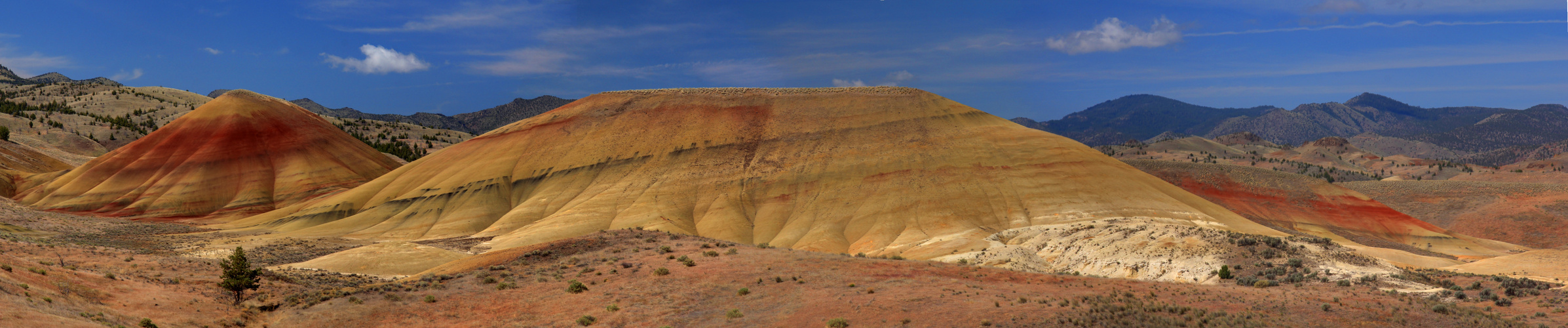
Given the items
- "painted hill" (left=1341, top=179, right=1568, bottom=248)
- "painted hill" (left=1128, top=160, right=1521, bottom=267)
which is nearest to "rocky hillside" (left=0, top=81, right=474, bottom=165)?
"painted hill" (left=1128, top=160, right=1521, bottom=267)

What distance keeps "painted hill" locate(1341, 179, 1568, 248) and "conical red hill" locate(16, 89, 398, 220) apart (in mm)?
123977

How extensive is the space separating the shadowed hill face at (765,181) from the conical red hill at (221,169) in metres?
11.6

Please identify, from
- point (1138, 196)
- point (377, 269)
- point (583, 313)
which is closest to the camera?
point (583, 313)

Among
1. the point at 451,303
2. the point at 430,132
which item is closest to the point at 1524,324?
the point at 451,303

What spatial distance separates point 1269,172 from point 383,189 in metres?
88.2

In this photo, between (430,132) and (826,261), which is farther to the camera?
(430,132)

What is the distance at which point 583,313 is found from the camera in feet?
86.3

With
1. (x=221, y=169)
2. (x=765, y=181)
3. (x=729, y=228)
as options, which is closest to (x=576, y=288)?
(x=729, y=228)

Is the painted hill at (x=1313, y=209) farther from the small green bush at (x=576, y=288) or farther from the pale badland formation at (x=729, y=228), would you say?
the small green bush at (x=576, y=288)

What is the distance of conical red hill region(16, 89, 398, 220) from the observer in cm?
7356

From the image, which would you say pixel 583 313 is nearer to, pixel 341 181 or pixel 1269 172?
pixel 341 181

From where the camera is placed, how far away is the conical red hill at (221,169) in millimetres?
73562

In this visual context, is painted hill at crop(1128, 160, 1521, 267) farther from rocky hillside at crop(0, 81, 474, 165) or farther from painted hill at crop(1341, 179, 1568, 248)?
rocky hillside at crop(0, 81, 474, 165)

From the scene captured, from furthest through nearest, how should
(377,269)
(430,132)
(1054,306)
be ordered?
(430,132)
(377,269)
(1054,306)
